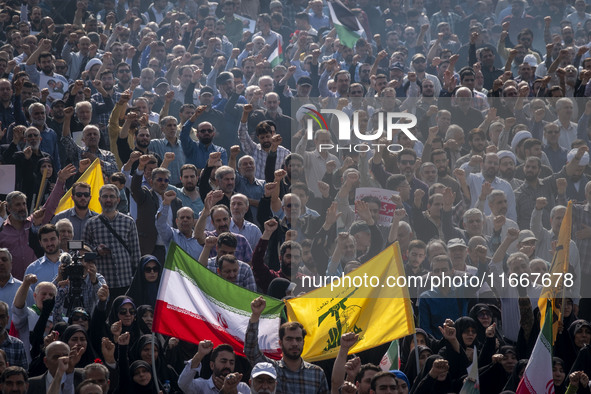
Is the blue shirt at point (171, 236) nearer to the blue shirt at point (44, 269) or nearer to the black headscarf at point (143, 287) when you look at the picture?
the black headscarf at point (143, 287)

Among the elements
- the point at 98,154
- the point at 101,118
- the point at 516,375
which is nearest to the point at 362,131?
the point at 98,154

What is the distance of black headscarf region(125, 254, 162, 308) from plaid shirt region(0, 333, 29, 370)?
1.56 metres

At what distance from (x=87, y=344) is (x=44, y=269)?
4.56 ft

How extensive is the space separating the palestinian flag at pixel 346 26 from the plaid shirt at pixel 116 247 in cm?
863

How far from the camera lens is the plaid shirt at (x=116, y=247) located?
40.7 ft

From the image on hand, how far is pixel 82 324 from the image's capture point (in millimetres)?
11086

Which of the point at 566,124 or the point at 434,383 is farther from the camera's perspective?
the point at 566,124

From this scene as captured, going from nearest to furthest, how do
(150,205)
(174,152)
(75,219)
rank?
(75,219)
(150,205)
(174,152)

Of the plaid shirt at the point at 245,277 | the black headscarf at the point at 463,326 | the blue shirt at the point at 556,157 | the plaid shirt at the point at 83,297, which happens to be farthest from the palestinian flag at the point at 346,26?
the plaid shirt at the point at 83,297

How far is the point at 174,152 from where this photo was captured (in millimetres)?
15219

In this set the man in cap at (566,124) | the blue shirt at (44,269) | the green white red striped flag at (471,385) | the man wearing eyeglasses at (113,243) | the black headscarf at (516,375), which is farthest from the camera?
the man in cap at (566,124)

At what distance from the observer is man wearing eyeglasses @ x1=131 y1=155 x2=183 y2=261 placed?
13008 mm

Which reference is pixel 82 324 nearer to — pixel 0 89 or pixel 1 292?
pixel 1 292

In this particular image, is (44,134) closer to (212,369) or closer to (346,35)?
(212,369)
